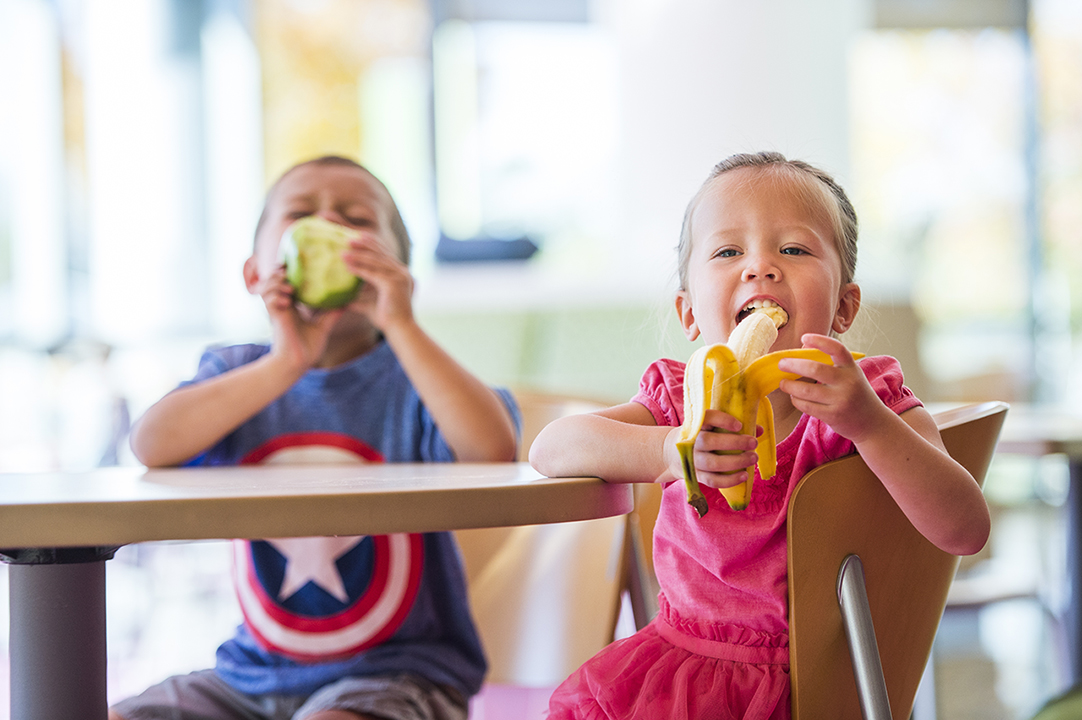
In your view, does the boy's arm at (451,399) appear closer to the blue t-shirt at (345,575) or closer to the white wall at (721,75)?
the blue t-shirt at (345,575)

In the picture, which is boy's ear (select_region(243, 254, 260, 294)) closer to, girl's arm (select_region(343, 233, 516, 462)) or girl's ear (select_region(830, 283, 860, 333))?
girl's arm (select_region(343, 233, 516, 462))

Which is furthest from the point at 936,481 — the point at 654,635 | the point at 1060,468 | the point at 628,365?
the point at 1060,468

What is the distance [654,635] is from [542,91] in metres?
5.99

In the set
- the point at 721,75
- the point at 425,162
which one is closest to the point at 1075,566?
the point at 721,75

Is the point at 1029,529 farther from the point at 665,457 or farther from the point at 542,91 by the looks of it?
the point at 665,457

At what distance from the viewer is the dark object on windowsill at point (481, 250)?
459 cm

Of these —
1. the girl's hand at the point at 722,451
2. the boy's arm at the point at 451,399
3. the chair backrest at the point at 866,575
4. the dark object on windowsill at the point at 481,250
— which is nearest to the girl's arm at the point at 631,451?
the girl's hand at the point at 722,451

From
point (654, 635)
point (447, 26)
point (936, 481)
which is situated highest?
point (447, 26)

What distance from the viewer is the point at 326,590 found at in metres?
1.42

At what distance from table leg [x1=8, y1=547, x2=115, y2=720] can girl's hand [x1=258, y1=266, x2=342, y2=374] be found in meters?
0.45

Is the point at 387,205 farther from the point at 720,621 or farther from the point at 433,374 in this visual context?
the point at 720,621

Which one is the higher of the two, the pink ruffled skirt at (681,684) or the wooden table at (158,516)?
the wooden table at (158,516)

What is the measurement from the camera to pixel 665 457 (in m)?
0.92

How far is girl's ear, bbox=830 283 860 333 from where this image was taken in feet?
3.76
